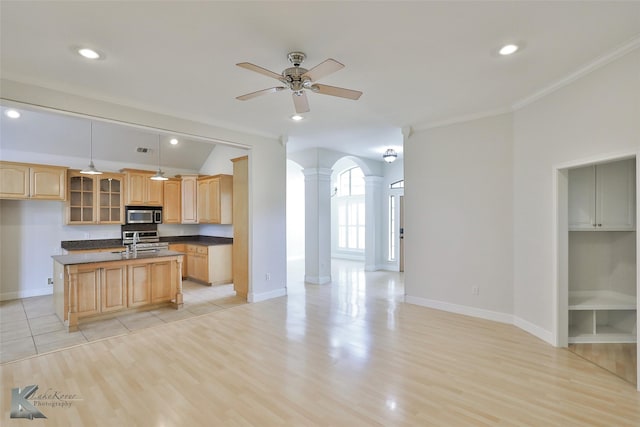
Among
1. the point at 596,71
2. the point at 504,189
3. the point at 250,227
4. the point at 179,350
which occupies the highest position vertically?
the point at 596,71

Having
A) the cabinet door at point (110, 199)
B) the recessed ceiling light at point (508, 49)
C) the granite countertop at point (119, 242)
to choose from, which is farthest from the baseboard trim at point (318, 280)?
the recessed ceiling light at point (508, 49)

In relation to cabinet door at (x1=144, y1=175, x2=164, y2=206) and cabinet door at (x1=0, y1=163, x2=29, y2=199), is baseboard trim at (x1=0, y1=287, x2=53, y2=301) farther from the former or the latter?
cabinet door at (x1=144, y1=175, x2=164, y2=206)

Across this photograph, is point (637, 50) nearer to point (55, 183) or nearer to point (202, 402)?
point (202, 402)

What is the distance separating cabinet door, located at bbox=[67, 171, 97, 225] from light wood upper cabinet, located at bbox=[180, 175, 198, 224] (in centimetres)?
174

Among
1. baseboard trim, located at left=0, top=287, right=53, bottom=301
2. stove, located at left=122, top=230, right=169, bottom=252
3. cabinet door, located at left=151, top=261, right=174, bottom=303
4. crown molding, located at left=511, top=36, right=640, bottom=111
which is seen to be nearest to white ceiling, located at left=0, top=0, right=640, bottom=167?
crown molding, located at left=511, top=36, right=640, bottom=111

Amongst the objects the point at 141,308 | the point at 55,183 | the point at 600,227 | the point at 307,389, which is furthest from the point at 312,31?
the point at 55,183

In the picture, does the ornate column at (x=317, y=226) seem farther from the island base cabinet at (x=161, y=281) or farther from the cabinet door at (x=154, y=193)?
the cabinet door at (x=154, y=193)

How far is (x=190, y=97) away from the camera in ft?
12.5

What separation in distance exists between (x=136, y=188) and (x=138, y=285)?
120 inches

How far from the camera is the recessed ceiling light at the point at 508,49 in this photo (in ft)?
8.63

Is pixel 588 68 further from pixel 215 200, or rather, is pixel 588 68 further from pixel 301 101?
pixel 215 200

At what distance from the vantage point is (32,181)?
5.54 metres

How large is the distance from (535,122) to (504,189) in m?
0.92

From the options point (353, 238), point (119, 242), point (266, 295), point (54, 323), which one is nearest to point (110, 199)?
point (119, 242)
